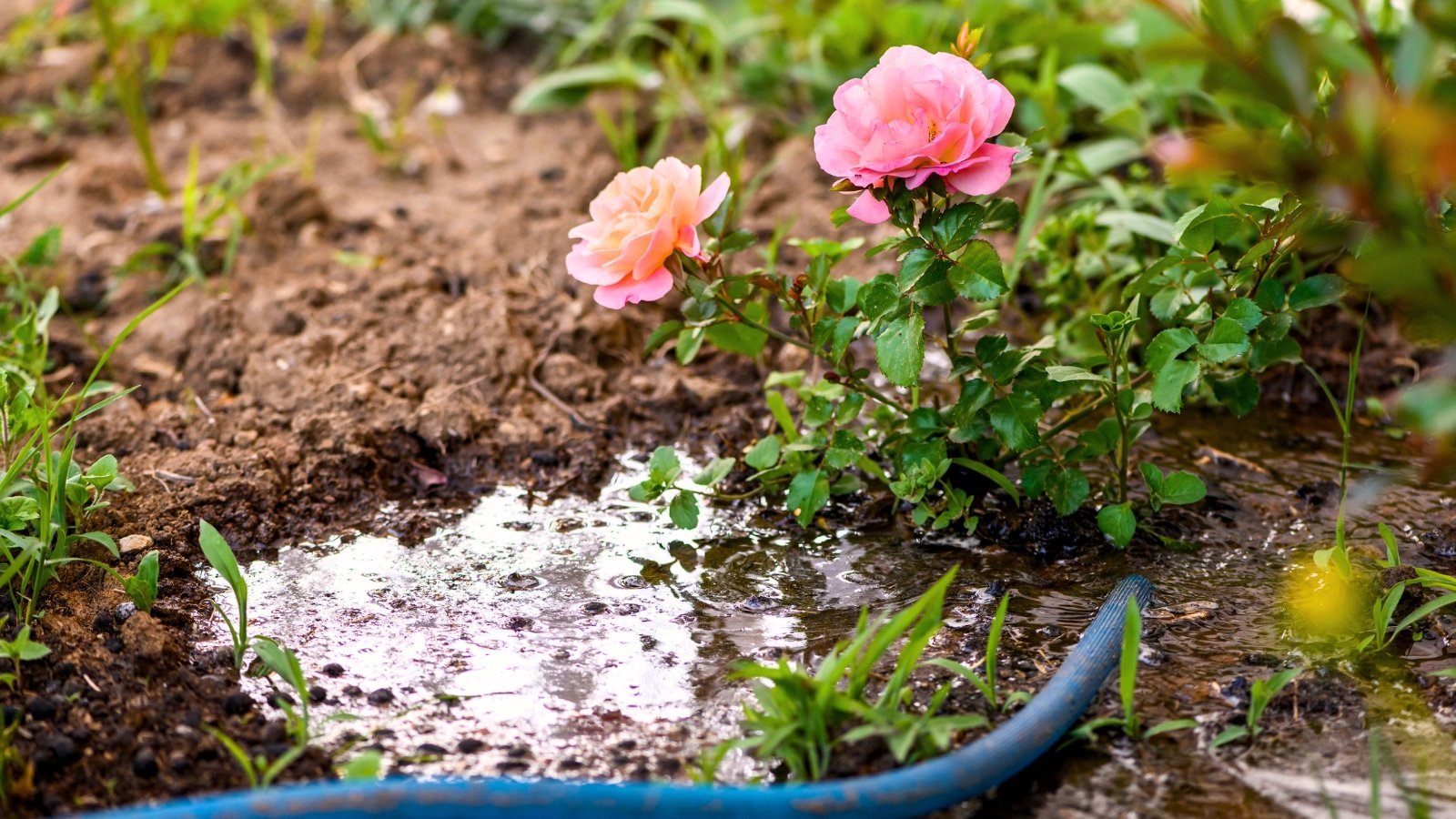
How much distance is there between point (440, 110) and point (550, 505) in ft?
7.47

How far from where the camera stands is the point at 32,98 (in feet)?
13.8

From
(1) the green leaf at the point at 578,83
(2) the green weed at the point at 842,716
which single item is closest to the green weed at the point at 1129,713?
(2) the green weed at the point at 842,716

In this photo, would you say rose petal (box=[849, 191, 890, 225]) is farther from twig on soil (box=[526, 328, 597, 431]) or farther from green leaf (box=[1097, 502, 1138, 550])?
twig on soil (box=[526, 328, 597, 431])

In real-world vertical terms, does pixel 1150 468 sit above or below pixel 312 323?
above

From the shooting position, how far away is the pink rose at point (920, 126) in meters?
1.69

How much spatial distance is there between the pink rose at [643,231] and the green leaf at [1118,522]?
0.81 metres

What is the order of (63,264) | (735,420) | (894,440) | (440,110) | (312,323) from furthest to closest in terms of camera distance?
(440,110), (63,264), (312,323), (735,420), (894,440)

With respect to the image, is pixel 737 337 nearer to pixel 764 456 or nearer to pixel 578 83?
pixel 764 456

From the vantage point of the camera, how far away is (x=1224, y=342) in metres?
1.84

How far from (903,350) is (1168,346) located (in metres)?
0.42

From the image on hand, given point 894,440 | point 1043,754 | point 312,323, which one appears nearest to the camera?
point 1043,754

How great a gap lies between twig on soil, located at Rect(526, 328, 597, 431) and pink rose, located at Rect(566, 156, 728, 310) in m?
0.76

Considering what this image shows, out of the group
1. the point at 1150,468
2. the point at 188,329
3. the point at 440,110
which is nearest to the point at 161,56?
the point at 440,110

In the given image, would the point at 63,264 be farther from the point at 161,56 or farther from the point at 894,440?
the point at 894,440
